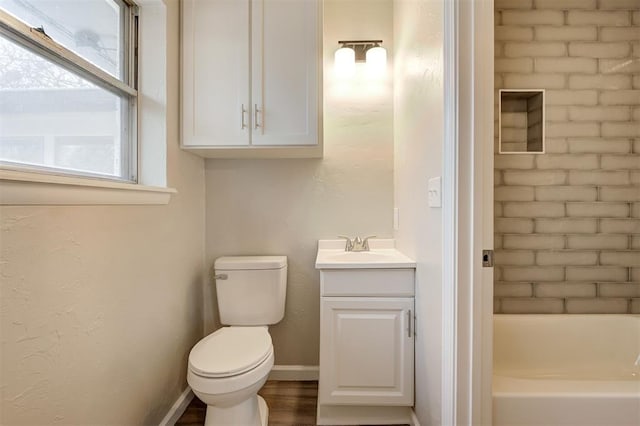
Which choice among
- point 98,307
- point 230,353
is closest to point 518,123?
point 230,353

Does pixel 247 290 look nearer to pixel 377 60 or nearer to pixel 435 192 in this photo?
pixel 435 192

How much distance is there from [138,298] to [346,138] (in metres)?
1.50

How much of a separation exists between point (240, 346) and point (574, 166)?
207cm

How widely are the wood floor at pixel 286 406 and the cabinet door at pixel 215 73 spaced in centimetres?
149

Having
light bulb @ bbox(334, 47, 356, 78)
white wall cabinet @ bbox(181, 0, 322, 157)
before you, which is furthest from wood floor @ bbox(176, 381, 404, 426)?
light bulb @ bbox(334, 47, 356, 78)

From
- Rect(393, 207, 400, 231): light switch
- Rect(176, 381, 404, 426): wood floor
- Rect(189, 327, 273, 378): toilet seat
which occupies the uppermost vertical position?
Rect(393, 207, 400, 231): light switch

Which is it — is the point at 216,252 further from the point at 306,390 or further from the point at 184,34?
the point at 184,34

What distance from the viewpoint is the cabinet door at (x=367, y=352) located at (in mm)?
1522

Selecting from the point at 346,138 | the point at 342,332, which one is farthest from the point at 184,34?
the point at 342,332

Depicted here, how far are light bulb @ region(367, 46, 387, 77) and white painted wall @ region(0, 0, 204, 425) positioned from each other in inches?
45.4

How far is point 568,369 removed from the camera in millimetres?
1708

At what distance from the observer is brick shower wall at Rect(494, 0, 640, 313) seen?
1.73 m

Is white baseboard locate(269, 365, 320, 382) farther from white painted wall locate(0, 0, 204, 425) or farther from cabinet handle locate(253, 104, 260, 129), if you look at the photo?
cabinet handle locate(253, 104, 260, 129)

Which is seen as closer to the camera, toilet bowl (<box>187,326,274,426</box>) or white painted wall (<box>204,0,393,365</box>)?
toilet bowl (<box>187,326,274,426</box>)
